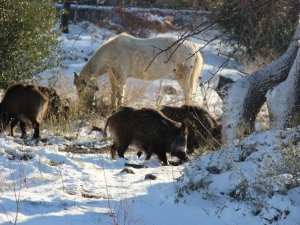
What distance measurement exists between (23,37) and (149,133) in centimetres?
515

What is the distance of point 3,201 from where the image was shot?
17.8 ft

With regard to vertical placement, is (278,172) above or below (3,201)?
above

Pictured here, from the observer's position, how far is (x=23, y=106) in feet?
32.1

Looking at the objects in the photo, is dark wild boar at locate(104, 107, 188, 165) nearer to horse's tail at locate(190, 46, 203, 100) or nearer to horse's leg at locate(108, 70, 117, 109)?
horse's leg at locate(108, 70, 117, 109)

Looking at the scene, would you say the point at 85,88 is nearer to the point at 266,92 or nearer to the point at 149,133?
the point at 149,133

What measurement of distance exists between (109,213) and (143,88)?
27.3 ft

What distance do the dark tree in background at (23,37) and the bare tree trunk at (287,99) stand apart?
628 cm

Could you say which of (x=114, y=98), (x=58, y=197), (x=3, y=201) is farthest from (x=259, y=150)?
(x=114, y=98)

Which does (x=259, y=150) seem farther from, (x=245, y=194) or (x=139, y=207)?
(x=139, y=207)

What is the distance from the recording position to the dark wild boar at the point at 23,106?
976 cm

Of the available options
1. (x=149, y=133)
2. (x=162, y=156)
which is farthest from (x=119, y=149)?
(x=162, y=156)

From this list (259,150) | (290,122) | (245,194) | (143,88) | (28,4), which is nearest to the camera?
(245,194)

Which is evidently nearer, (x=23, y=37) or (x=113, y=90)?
(x=23, y=37)

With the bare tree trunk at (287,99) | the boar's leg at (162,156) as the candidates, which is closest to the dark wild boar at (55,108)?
the boar's leg at (162,156)
